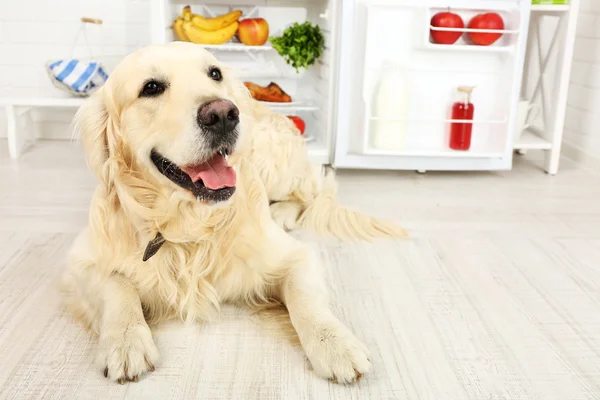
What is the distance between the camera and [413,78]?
2438 mm

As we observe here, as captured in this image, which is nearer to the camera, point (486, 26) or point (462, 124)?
point (486, 26)

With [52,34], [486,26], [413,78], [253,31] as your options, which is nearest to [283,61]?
[253,31]

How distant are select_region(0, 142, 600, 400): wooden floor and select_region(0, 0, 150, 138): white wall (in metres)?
0.95

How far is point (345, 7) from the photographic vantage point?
89.9 inches

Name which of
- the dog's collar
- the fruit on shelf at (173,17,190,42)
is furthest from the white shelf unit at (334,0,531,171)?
the dog's collar

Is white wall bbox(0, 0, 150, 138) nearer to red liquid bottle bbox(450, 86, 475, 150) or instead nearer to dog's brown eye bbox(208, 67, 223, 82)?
red liquid bottle bbox(450, 86, 475, 150)

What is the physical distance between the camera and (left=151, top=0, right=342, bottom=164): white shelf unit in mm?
2434

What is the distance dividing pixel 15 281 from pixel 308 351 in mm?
834

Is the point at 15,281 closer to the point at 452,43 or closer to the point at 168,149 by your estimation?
the point at 168,149

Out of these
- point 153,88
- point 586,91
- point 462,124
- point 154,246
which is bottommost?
point 154,246

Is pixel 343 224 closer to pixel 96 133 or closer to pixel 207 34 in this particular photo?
pixel 96 133

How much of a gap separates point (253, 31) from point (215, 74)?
4.31 feet

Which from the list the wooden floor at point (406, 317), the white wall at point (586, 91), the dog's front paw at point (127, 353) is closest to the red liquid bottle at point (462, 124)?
the wooden floor at point (406, 317)

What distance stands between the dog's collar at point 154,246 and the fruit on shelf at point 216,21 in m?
1.49
